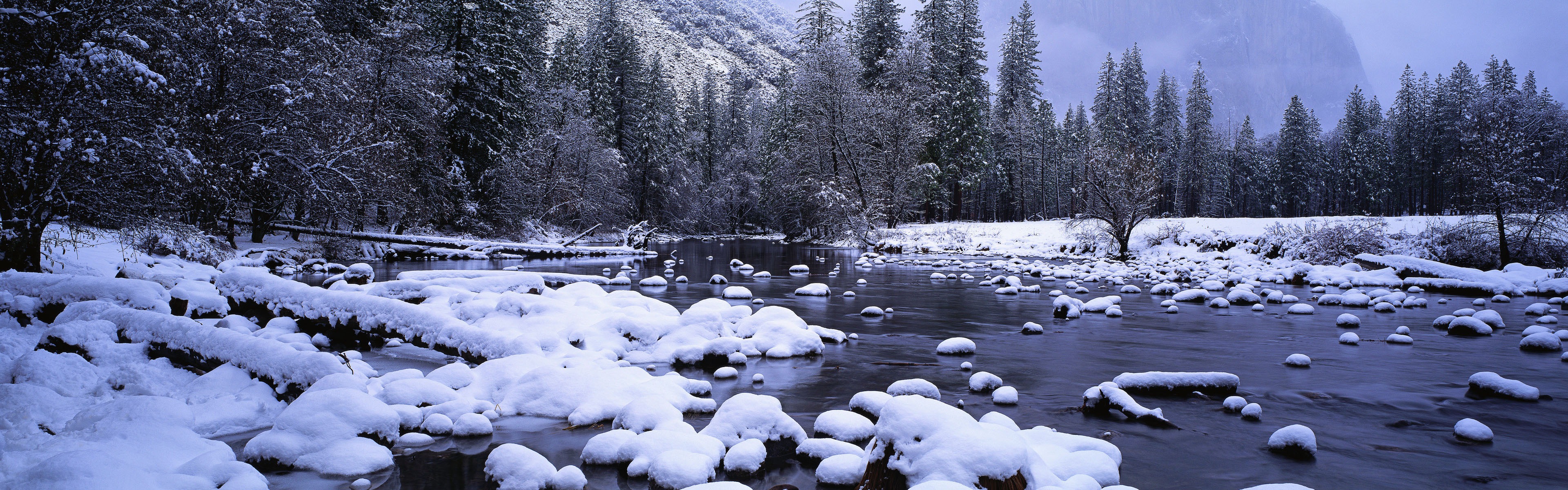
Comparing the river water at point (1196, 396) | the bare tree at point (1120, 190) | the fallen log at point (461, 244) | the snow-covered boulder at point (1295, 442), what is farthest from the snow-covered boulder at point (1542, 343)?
the fallen log at point (461, 244)

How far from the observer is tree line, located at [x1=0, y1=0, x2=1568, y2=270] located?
763cm

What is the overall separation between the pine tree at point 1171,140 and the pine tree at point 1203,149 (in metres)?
0.73

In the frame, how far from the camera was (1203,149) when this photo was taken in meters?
53.4

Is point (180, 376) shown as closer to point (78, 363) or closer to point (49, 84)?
point (78, 363)

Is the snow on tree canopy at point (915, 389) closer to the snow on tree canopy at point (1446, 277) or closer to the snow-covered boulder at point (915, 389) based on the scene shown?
the snow-covered boulder at point (915, 389)

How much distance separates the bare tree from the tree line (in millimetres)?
108

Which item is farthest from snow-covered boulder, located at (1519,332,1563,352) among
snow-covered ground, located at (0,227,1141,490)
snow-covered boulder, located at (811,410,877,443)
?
snow-covered boulder, located at (811,410,877,443)

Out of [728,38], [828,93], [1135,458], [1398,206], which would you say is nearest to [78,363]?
[1135,458]

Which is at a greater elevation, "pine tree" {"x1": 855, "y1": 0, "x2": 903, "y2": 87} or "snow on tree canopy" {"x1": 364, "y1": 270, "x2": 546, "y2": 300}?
"pine tree" {"x1": 855, "y1": 0, "x2": 903, "y2": 87}

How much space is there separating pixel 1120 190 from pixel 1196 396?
1784cm

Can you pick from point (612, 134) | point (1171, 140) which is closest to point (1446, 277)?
point (612, 134)

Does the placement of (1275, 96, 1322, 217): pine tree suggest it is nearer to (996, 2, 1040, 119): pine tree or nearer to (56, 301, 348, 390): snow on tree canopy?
(996, 2, 1040, 119): pine tree

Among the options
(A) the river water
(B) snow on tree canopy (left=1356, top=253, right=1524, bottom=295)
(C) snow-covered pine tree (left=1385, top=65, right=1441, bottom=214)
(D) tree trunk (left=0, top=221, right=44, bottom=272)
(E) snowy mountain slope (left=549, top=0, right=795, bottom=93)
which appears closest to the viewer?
(A) the river water

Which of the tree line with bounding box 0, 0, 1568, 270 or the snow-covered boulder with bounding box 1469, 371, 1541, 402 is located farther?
the tree line with bounding box 0, 0, 1568, 270
